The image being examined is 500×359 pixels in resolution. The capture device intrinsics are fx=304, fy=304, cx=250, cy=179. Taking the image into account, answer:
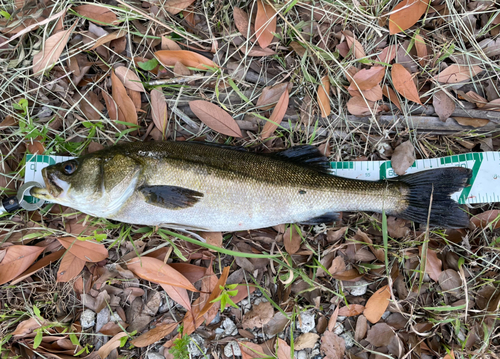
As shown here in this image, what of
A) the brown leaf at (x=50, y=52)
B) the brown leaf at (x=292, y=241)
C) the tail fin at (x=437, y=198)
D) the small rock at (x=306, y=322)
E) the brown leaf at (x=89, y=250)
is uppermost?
the brown leaf at (x=50, y=52)

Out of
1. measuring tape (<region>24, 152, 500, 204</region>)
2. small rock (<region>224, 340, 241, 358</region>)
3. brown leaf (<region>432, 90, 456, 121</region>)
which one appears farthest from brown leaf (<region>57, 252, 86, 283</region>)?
brown leaf (<region>432, 90, 456, 121</region>)

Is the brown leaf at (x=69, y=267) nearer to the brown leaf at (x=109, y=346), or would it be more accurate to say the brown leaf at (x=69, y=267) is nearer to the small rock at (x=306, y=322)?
the brown leaf at (x=109, y=346)

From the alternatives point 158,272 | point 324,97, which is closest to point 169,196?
point 158,272

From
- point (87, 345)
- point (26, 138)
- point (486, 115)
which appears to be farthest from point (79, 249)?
point (486, 115)

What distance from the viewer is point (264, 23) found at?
10.2 ft

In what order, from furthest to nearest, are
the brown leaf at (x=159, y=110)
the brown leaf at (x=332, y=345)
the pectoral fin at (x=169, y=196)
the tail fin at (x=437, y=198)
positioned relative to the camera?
the brown leaf at (x=159, y=110) < the brown leaf at (x=332, y=345) < the tail fin at (x=437, y=198) < the pectoral fin at (x=169, y=196)

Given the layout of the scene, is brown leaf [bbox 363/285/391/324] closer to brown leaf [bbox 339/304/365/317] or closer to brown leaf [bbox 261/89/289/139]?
brown leaf [bbox 339/304/365/317]

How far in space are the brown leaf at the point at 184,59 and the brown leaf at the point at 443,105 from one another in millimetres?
2353

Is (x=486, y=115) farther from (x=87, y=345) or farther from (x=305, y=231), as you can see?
(x=87, y=345)

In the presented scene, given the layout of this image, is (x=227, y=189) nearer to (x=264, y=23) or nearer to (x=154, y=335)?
(x=154, y=335)

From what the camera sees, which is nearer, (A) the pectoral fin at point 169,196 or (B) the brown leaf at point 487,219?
(A) the pectoral fin at point 169,196

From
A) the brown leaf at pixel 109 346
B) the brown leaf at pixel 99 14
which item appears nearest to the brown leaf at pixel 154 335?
the brown leaf at pixel 109 346

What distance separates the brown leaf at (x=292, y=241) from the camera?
10.2ft

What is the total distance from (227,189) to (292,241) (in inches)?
35.5
